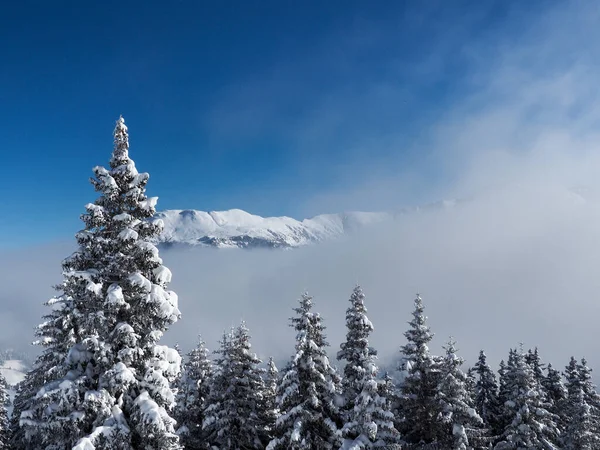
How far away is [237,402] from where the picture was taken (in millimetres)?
31375

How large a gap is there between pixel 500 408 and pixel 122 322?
4523 cm

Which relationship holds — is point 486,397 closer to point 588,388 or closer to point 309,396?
point 588,388

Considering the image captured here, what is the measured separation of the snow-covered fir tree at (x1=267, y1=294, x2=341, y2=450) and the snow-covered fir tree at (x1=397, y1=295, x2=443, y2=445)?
273 inches

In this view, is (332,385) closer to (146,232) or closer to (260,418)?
(260,418)

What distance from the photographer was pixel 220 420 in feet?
100

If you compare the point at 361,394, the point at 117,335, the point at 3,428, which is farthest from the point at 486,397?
the point at 3,428

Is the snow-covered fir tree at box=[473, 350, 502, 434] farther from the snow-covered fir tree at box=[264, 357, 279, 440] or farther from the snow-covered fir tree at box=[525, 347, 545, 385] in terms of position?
the snow-covered fir tree at box=[264, 357, 279, 440]

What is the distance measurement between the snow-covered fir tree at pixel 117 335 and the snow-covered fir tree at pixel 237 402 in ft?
49.6

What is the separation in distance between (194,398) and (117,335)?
2260 centimetres

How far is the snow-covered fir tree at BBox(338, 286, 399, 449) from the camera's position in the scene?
25219 millimetres

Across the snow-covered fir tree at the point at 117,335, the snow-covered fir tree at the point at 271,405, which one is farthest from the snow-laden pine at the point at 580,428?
the snow-covered fir tree at the point at 117,335

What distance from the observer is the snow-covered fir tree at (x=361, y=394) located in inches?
993

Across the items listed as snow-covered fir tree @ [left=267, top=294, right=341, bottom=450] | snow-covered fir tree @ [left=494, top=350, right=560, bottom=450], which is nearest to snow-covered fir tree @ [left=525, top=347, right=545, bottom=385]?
snow-covered fir tree @ [left=494, top=350, right=560, bottom=450]

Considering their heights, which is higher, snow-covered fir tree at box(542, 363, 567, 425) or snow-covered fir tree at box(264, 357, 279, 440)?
snow-covered fir tree at box(542, 363, 567, 425)
